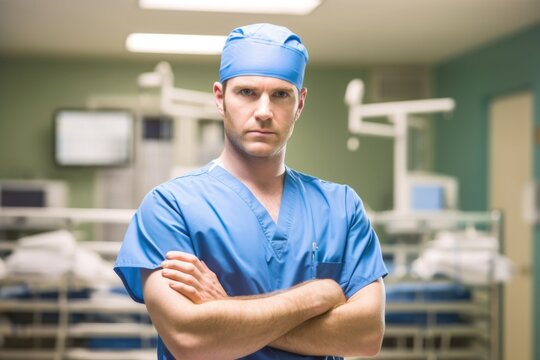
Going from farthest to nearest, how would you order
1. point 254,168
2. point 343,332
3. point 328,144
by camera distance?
point 328,144 → point 254,168 → point 343,332

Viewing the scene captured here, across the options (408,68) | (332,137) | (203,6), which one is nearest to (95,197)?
Result: (332,137)

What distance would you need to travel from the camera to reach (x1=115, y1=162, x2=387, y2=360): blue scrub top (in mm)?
1249

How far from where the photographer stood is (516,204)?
4445 mm

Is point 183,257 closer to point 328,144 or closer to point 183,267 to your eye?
point 183,267

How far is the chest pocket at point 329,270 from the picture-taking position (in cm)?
132

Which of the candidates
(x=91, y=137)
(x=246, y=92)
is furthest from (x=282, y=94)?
(x=91, y=137)

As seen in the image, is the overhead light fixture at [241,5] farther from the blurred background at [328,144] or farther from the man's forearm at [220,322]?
the man's forearm at [220,322]

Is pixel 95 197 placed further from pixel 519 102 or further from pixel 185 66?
pixel 519 102

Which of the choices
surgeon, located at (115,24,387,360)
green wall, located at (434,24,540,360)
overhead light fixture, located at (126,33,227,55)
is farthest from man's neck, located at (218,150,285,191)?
overhead light fixture, located at (126,33,227,55)

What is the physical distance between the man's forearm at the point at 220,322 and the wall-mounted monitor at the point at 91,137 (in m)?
4.43

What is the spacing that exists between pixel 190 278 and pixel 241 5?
2.80m

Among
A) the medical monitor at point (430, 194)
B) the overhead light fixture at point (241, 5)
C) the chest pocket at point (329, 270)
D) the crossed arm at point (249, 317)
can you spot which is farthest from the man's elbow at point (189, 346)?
the medical monitor at point (430, 194)

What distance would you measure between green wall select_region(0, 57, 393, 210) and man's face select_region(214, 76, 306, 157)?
14.2 ft

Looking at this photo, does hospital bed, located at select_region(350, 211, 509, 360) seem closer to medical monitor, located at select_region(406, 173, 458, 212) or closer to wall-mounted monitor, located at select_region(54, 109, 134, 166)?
medical monitor, located at select_region(406, 173, 458, 212)
